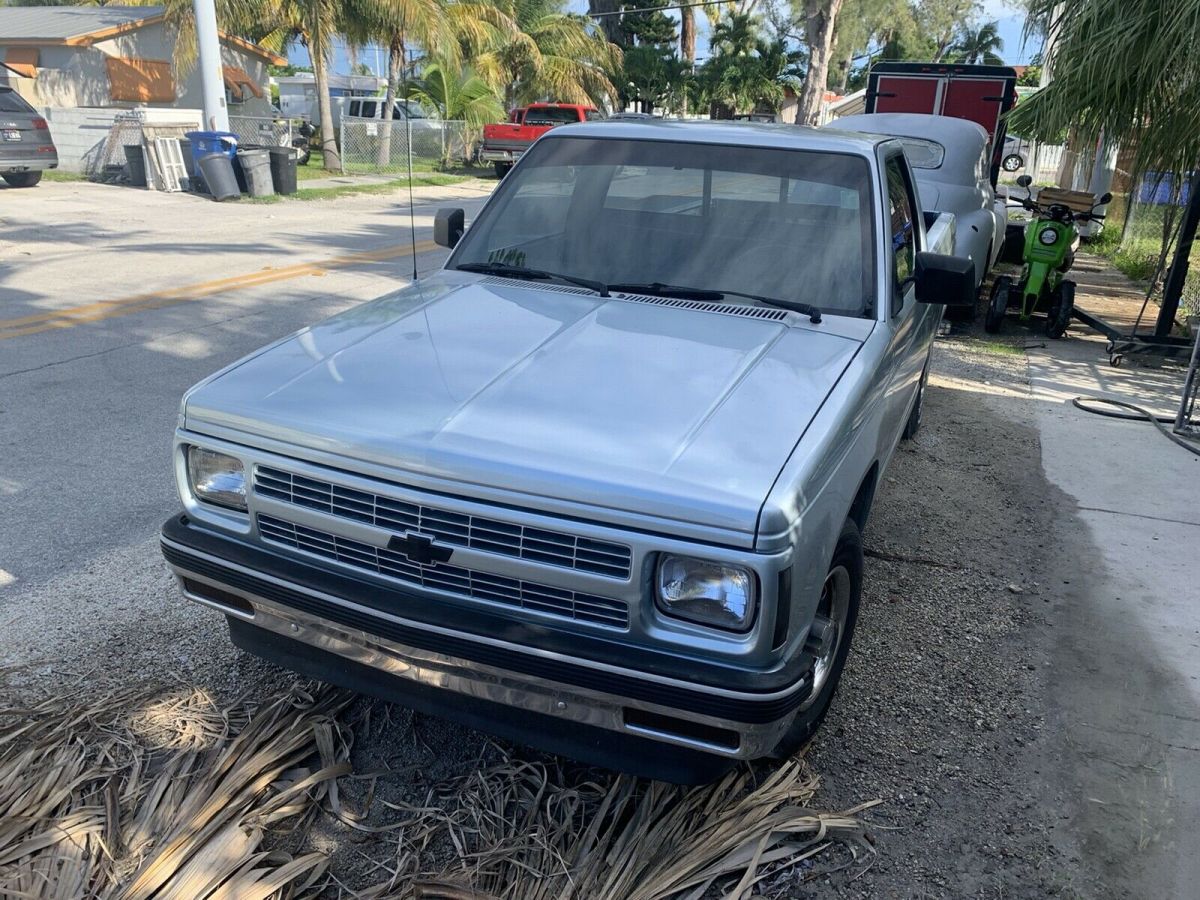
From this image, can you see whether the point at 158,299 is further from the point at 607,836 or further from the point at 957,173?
the point at 607,836

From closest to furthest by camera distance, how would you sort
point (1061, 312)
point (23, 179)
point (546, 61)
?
point (1061, 312)
point (23, 179)
point (546, 61)

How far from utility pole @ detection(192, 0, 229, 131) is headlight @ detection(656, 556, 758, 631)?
19.5 m

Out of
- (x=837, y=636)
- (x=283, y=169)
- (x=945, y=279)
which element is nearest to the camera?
(x=837, y=636)

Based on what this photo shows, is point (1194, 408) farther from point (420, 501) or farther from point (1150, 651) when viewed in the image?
point (420, 501)

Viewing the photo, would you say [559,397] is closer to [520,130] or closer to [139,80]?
[520,130]

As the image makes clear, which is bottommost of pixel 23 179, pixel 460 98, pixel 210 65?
pixel 23 179

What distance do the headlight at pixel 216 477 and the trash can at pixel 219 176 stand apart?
671 inches

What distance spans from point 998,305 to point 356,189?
633 inches

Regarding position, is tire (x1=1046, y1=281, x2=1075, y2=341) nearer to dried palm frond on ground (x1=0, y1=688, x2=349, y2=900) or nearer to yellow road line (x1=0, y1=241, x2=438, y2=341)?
yellow road line (x1=0, y1=241, x2=438, y2=341)

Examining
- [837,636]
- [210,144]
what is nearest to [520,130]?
[210,144]

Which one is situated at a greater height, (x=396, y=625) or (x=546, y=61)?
(x=546, y=61)

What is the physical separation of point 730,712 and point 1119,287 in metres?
12.4

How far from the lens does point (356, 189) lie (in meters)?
22.2

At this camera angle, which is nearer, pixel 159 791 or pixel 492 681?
pixel 492 681
